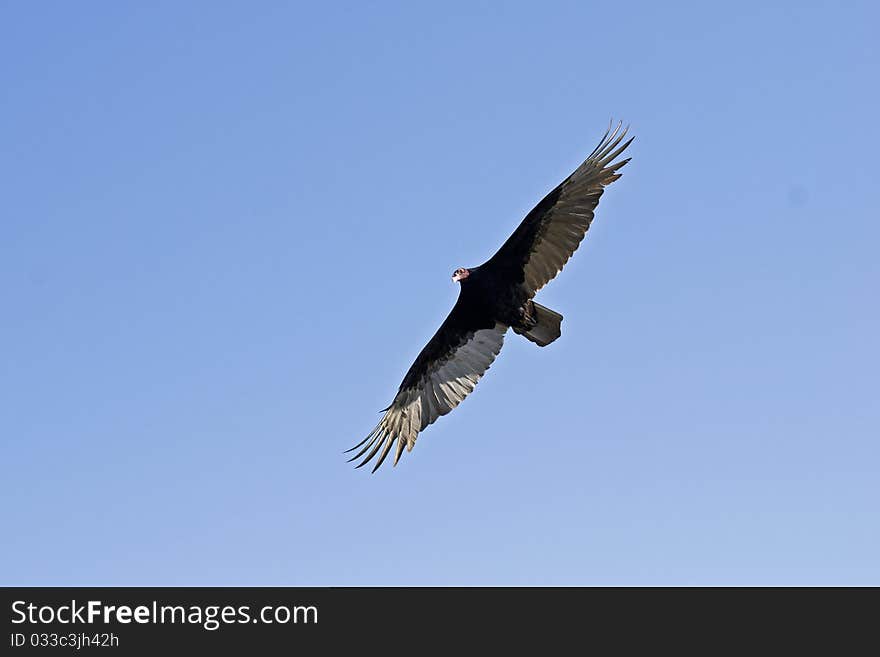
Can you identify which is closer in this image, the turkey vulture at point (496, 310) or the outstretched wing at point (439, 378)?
the turkey vulture at point (496, 310)

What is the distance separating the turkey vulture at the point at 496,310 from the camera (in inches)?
585

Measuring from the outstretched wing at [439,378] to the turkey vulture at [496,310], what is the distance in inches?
0.6

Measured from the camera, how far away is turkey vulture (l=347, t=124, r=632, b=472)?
14.9 m

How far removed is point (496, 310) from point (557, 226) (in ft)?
5.17

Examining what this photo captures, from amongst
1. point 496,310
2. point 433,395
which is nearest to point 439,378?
point 433,395

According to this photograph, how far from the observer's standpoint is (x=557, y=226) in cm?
1506
